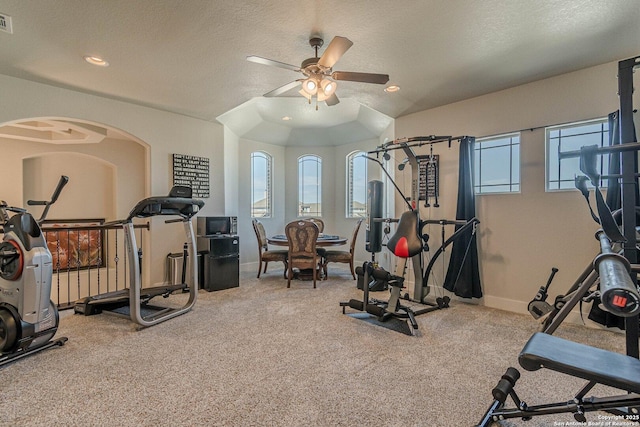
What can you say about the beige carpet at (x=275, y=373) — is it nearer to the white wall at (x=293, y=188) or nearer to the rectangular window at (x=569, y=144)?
the rectangular window at (x=569, y=144)

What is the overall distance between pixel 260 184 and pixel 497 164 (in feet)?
15.9

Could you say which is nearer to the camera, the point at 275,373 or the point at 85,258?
the point at 275,373

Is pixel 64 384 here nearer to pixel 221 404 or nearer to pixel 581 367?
pixel 221 404

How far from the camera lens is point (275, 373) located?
218cm

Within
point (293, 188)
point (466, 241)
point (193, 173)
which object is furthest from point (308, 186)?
point (466, 241)

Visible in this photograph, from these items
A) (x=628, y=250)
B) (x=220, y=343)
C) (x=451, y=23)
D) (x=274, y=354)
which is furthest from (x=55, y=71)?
(x=628, y=250)

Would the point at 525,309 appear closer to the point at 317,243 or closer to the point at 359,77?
the point at 317,243

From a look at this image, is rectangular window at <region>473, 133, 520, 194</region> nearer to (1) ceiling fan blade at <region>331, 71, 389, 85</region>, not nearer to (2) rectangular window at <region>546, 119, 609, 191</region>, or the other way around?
(2) rectangular window at <region>546, 119, 609, 191</region>

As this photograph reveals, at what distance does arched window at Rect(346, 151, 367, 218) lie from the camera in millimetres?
6898

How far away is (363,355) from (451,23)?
278 centimetres

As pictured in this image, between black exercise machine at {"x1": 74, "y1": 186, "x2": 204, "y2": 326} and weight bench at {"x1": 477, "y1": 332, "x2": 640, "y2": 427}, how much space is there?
3031mm

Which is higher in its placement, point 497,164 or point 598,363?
point 497,164

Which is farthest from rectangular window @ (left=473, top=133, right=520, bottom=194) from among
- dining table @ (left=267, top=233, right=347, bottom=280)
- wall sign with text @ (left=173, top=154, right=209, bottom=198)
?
wall sign with text @ (left=173, top=154, right=209, bottom=198)

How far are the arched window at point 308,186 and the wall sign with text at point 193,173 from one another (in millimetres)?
2741
